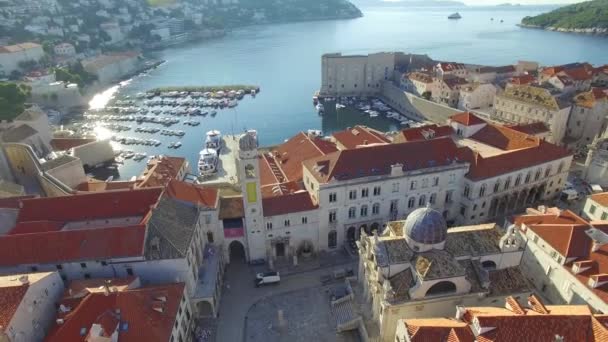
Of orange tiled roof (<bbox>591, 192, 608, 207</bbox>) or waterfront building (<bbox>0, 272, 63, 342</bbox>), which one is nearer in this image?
waterfront building (<bbox>0, 272, 63, 342</bbox>)

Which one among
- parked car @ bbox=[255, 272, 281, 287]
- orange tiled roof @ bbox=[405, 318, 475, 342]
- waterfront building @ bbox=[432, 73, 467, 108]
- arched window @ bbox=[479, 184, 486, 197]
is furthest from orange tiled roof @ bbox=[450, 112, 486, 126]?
orange tiled roof @ bbox=[405, 318, 475, 342]

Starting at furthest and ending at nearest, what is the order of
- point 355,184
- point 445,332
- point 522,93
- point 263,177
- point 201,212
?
1. point 522,93
2. point 263,177
3. point 355,184
4. point 201,212
5. point 445,332

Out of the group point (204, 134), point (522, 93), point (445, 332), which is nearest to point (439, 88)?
point (522, 93)

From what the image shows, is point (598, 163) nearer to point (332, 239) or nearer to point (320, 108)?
point (332, 239)

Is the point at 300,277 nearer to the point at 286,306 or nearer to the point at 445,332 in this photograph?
the point at 286,306

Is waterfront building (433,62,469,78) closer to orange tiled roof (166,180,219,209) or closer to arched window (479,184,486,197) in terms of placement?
arched window (479,184,486,197)
